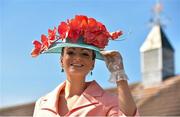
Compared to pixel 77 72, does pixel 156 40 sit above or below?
above

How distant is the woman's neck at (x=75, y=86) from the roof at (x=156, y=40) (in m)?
11.9

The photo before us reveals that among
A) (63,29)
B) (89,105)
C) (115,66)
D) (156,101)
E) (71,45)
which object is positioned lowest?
(89,105)

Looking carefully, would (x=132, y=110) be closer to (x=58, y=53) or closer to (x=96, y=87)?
(x=96, y=87)

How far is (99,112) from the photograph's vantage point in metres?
2.60

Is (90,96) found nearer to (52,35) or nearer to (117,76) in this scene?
(117,76)

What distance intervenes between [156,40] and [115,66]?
1298 cm

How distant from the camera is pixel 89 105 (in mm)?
2621

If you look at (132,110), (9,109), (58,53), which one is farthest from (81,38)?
(9,109)

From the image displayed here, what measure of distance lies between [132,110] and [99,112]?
161 millimetres

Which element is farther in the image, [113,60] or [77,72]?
[77,72]

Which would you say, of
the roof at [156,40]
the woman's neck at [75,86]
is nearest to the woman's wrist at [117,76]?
the woman's neck at [75,86]

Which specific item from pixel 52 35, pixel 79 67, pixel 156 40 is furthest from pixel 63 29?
pixel 156 40

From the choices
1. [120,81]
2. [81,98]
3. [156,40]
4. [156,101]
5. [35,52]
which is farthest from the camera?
[156,40]

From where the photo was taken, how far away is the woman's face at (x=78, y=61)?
269 centimetres
